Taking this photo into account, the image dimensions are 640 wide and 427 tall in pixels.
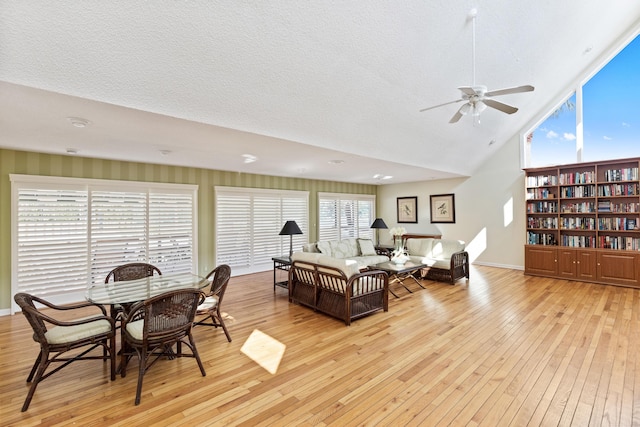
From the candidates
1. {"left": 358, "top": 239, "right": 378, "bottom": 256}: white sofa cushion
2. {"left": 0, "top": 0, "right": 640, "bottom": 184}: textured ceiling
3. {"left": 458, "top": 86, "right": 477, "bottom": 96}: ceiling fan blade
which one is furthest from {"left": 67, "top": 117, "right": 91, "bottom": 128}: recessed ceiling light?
{"left": 358, "top": 239, "right": 378, "bottom": 256}: white sofa cushion

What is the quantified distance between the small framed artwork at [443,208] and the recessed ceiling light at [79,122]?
27.3 ft

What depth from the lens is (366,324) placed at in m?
3.89

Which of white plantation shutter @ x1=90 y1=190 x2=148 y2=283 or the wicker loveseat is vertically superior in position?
white plantation shutter @ x1=90 y1=190 x2=148 y2=283

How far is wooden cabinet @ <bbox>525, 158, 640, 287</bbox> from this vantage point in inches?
222

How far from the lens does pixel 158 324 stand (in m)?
2.50

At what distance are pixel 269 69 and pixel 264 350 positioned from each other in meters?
2.99

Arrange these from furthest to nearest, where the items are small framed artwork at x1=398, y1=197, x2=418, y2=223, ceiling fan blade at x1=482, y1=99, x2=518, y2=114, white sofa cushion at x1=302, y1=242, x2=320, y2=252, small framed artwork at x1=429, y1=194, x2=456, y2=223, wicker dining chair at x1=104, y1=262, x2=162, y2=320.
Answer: small framed artwork at x1=398, y1=197, x2=418, y2=223, small framed artwork at x1=429, y1=194, x2=456, y2=223, white sofa cushion at x1=302, y1=242, x2=320, y2=252, wicker dining chair at x1=104, y1=262, x2=162, y2=320, ceiling fan blade at x1=482, y1=99, x2=518, y2=114

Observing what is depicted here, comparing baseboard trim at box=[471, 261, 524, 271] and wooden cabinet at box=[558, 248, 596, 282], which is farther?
baseboard trim at box=[471, 261, 524, 271]

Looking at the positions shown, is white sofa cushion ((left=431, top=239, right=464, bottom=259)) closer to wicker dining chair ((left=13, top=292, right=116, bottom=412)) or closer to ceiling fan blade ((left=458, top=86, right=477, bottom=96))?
ceiling fan blade ((left=458, top=86, right=477, bottom=96))

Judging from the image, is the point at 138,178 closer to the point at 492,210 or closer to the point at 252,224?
the point at 252,224

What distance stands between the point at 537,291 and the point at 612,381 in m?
3.18

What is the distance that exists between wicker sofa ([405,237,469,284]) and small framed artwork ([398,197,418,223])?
261 centimetres

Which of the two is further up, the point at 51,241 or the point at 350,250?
the point at 51,241

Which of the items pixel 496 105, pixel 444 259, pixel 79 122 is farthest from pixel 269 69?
pixel 444 259
